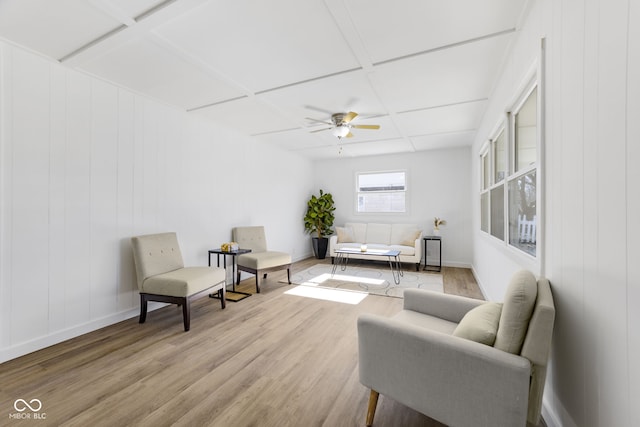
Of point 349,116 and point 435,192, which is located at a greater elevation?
point 349,116

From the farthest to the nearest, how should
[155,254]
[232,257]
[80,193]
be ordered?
[232,257] < [155,254] < [80,193]

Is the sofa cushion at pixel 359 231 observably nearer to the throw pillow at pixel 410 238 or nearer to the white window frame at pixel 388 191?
the white window frame at pixel 388 191

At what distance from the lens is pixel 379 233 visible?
6305 mm

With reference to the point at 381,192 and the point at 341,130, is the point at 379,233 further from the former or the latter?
the point at 341,130

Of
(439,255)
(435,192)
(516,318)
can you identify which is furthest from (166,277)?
(435,192)

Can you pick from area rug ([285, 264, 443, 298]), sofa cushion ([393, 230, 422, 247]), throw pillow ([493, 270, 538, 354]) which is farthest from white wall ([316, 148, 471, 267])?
throw pillow ([493, 270, 538, 354])

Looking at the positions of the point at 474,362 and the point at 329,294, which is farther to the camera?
the point at 329,294

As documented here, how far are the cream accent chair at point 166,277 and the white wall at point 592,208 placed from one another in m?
2.89

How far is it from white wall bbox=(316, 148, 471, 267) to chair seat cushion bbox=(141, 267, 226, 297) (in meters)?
4.46

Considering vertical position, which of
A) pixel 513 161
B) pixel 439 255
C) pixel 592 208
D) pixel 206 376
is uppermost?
pixel 513 161

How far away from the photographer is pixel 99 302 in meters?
2.84

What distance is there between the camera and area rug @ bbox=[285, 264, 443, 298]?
421 centimetres

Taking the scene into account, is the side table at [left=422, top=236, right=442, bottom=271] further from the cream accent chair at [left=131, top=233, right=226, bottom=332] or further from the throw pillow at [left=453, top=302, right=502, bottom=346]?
the throw pillow at [left=453, top=302, right=502, bottom=346]

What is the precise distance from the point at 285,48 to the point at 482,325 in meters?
2.39
